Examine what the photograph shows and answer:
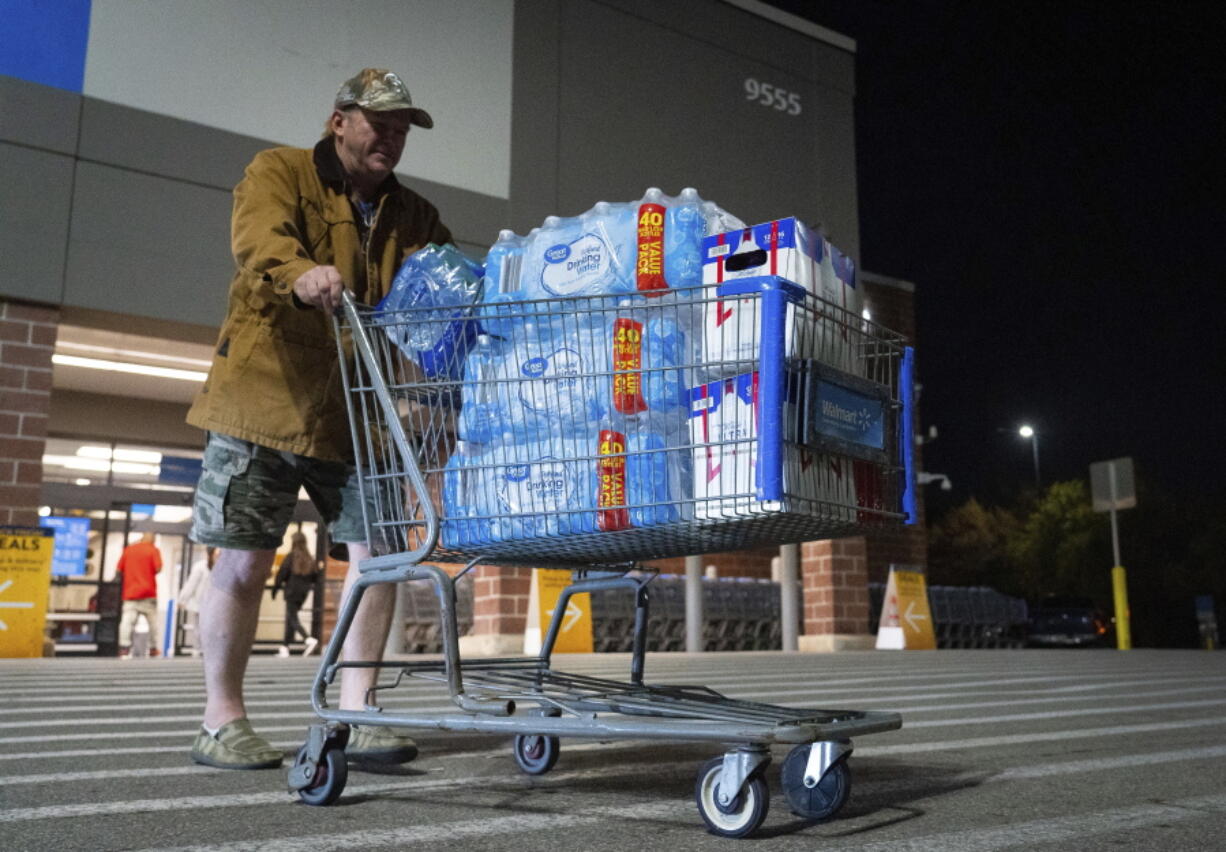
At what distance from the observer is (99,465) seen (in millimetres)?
18125

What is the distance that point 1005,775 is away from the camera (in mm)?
2854

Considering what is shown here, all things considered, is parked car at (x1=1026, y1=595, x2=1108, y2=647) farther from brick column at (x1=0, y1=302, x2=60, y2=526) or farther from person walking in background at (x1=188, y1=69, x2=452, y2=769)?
person walking in background at (x1=188, y1=69, x2=452, y2=769)

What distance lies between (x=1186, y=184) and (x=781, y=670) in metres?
49.7

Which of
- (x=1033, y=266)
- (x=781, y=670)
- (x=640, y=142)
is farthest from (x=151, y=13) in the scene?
(x=1033, y=266)

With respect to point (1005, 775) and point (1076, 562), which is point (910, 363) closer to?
point (1005, 775)

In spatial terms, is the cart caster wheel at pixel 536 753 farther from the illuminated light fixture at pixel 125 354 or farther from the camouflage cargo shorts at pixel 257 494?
the illuminated light fixture at pixel 125 354

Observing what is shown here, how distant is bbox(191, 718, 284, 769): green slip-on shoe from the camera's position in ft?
9.47

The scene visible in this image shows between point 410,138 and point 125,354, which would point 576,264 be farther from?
point 125,354

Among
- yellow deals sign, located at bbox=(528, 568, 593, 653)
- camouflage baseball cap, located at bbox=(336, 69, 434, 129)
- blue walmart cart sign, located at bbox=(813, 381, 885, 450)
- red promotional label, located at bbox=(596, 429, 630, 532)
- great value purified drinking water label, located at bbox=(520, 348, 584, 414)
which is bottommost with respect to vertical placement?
yellow deals sign, located at bbox=(528, 568, 593, 653)

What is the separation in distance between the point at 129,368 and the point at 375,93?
1406cm

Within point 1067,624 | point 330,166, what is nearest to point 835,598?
point 1067,624

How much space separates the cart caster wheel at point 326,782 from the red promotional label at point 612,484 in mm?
763

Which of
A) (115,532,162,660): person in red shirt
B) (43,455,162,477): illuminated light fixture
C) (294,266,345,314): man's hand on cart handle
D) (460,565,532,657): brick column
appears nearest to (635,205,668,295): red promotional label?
(294,266,345,314): man's hand on cart handle

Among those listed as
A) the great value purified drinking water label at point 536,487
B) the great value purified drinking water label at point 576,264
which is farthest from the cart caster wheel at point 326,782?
the great value purified drinking water label at point 576,264
